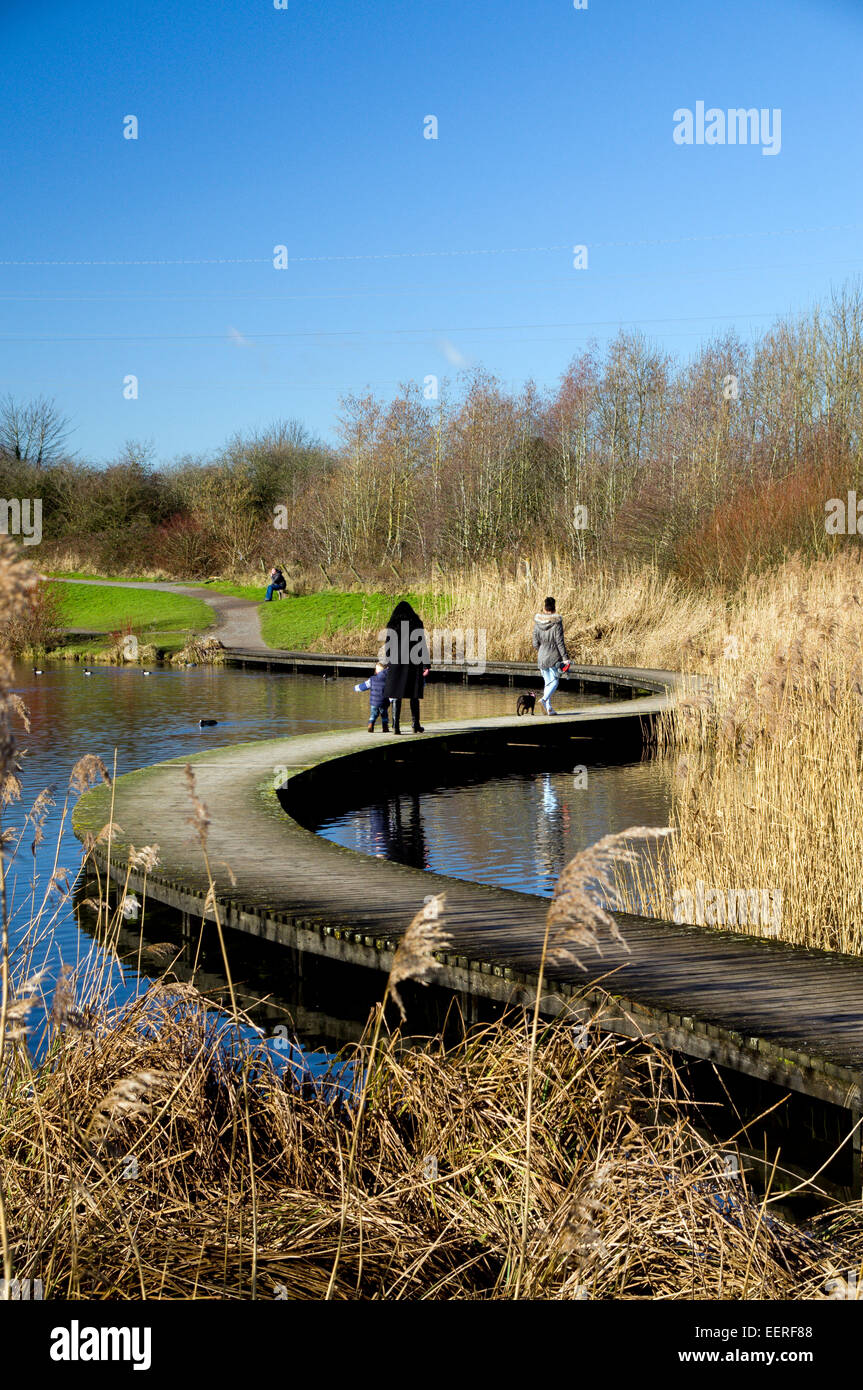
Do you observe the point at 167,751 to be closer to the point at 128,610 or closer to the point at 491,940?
the point at 491,940

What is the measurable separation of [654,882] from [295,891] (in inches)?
90.1

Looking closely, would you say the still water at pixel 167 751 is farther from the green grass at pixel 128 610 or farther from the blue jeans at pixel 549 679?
the green grass at pixel 128 610

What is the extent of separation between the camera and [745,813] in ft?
24.0

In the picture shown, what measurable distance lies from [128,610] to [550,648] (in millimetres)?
25355

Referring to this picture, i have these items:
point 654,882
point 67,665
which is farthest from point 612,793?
point 67,665

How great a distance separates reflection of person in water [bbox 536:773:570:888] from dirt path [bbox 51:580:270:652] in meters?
17.3

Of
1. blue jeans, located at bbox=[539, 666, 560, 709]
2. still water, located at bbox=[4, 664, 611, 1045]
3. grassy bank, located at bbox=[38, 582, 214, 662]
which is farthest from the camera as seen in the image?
grassy bank, located at bbox=[38, 582, 214, 662]

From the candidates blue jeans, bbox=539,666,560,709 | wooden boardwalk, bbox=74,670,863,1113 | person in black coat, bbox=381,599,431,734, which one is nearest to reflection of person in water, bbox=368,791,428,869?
wooden boardwalk, bbox=74,670,863,1113

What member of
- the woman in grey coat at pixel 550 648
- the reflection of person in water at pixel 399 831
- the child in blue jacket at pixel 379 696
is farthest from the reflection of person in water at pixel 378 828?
the woman in grey coat at pixel 550 648

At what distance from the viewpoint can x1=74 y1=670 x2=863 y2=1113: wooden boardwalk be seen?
15.5 ft

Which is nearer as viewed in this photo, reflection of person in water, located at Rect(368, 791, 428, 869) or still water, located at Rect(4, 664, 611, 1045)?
still water, located at Rect(4, 664, 611, 1045)

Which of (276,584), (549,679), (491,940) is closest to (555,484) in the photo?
(276,584)

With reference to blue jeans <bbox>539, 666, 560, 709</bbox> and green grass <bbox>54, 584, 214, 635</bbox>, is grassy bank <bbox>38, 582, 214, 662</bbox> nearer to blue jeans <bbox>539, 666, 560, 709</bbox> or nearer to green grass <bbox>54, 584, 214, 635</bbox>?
green grass <bbox>54, 584, 214, 635</bbox>

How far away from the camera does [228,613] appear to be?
122 ft
